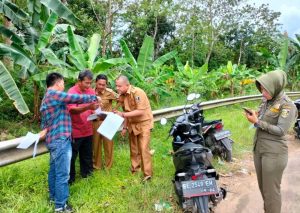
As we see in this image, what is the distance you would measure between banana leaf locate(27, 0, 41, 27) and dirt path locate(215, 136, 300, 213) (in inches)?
245

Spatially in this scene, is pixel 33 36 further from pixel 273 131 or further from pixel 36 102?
pixel 273 131

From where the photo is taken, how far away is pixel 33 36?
8.27 metres

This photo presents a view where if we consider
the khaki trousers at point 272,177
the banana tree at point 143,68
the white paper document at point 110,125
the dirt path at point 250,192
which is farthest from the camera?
the banana tree at point 143,68

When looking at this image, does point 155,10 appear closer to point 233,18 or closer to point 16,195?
point 233,18

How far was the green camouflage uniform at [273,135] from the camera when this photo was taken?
11.5ft

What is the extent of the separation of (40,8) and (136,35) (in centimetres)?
2226

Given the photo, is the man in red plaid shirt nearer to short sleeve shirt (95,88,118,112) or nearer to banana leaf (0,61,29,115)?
short sleeve shirt (95,88,118,112)

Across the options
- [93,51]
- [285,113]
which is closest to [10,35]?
[93,51]

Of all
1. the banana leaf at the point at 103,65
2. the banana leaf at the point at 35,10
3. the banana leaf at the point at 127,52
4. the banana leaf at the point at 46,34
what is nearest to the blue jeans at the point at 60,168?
the banana leaf at the point at 103,65

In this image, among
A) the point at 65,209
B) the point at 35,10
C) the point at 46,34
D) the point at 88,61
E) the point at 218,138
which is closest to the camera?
the point at 65,209

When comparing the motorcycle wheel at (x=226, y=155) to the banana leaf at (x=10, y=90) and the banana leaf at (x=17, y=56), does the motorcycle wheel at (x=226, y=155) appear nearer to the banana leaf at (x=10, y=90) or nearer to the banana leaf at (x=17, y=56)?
the banana leaf at (x=10, y=90)

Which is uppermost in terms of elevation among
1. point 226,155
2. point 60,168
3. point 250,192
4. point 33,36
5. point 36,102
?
point 33,36

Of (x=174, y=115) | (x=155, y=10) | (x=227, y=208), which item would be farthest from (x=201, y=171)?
(x=155, y=10)

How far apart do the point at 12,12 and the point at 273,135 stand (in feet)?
22.3
